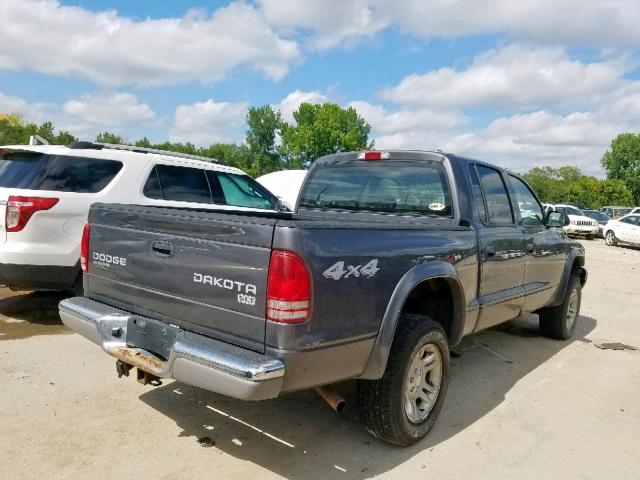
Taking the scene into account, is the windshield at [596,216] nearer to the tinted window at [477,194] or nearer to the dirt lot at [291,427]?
the dirt lot at [291,427]

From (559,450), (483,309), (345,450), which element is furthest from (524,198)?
(345,450)

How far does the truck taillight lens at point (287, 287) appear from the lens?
8.30 ft

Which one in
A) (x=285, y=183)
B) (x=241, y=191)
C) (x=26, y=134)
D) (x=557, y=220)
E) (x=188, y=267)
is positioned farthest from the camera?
(x=26, y=134)

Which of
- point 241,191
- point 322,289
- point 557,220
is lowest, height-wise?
point 322,289

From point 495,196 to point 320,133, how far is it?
67.1 m

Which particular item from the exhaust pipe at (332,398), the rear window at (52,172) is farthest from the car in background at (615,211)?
the exhaust pipe at (332,398)

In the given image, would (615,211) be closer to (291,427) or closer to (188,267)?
(291,427)

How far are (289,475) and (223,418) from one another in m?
0.83

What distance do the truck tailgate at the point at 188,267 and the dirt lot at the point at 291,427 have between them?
0.81 m

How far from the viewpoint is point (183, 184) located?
21.1 feet

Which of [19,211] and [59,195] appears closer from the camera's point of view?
[19,211]

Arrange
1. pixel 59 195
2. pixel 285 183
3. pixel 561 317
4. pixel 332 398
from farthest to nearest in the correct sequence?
pixel 285 183 < pixel 561 317 < pixel 59 195 < pixel 332 398

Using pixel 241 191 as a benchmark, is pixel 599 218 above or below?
below

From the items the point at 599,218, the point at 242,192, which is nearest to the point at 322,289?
the point at 242,192
